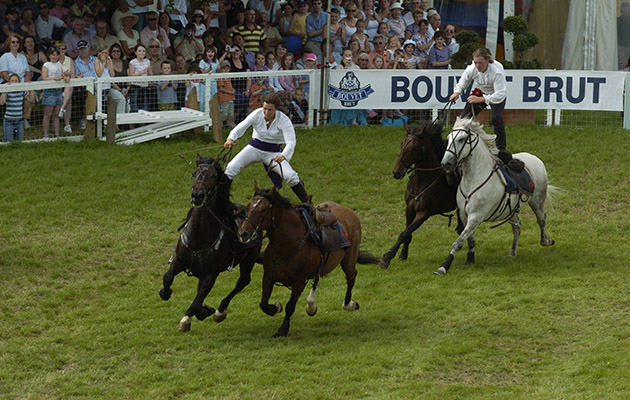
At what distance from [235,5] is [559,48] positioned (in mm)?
9067

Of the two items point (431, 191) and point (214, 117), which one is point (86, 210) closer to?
point (214, 117)

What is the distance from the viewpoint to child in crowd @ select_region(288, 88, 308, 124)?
63.2ft

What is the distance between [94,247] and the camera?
13.9m

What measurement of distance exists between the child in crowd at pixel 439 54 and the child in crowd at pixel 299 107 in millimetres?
3186

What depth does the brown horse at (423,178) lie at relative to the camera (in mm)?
12844

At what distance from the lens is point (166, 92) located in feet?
58.9

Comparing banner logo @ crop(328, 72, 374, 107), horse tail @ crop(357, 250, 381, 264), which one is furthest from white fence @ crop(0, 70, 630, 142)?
horse tail @ crop(357, 250, 381, 264)

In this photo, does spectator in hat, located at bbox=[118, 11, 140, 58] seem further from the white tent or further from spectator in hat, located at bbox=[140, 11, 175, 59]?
the white tent

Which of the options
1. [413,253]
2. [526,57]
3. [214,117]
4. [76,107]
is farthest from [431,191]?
[526,57]

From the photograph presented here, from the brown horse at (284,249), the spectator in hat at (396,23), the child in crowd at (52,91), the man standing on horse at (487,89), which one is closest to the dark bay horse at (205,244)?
the brown horse at (284,249)

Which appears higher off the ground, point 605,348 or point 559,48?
point 559,48

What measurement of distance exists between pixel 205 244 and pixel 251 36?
10094mm

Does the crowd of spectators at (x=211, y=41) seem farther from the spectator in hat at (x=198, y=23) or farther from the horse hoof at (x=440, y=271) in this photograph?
the horse hoof at (x=440, y=271)

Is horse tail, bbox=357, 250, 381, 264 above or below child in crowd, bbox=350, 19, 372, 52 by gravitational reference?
below
